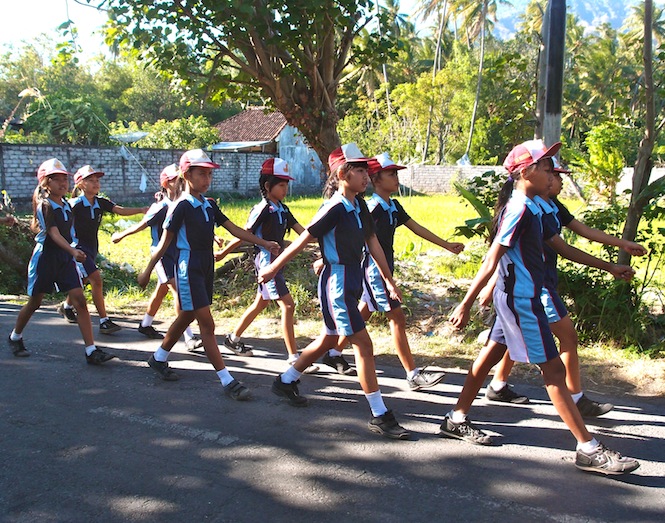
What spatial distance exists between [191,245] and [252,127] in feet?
119

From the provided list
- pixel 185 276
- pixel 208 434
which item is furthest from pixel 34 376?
pixel 208 434

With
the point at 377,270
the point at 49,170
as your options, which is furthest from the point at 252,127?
the point at 377,270

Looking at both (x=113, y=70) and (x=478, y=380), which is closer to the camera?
(x=478, y=380)

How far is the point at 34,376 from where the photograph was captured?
5621 mm

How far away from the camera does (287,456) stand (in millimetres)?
3988

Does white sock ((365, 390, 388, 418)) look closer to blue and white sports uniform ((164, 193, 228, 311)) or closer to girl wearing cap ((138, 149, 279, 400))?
girl wearing cap ((138, 149, 279, 400))

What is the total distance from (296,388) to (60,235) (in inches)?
109

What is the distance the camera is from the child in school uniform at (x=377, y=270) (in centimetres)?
523

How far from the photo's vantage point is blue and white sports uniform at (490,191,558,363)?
3.82 m

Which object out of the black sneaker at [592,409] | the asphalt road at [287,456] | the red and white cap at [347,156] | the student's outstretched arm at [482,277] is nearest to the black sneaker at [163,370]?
the asphalt road at [287,456]

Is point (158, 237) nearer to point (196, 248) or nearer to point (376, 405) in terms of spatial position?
point (196, 248)

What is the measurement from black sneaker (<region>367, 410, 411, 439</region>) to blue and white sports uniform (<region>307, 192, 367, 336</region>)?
0.61 metres

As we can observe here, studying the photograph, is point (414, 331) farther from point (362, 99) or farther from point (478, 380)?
point (362, 99)

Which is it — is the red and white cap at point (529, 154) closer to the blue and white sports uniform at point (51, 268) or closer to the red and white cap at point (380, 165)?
the red and white cap at point (380, 165)
